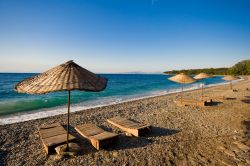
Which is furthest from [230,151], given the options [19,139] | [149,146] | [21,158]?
[19,139]

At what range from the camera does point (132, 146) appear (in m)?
5.98

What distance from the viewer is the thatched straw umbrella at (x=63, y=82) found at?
161 inches

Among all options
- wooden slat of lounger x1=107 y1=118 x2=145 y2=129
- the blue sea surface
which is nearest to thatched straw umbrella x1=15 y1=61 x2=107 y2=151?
wooden slat of lounger x1=107 y1=118 x2=145 y2=129

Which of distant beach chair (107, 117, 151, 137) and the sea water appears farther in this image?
the sea water

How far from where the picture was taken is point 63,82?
166 inches

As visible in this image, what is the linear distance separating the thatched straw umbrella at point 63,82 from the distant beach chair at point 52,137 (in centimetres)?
203

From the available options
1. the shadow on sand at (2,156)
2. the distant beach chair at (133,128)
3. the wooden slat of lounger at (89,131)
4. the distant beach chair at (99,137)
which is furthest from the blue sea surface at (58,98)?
the distant beach chair at (99,137)

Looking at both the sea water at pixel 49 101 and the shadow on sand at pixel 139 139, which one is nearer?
the shadow on sand at pixel 139 139

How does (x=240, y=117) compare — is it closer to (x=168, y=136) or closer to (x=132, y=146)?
(x=168, y=136)

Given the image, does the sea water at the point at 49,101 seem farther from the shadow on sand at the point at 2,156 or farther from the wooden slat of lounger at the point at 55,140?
the wooden slat of lounger at the point at 55,140

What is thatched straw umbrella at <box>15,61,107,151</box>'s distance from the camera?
4.09 metres

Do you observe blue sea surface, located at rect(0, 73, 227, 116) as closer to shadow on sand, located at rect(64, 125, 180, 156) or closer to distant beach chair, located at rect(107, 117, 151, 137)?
distant beach chair, located at rect(107, 117, 151, 137)

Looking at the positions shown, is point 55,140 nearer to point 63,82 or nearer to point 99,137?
point 99,137

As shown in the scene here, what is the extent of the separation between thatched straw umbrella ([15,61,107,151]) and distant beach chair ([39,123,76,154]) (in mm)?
2030
